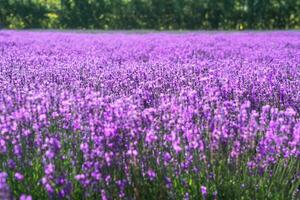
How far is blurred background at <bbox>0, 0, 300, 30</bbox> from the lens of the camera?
818 inches

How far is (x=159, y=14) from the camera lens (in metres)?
21.9

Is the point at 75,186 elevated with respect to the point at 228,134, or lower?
lower

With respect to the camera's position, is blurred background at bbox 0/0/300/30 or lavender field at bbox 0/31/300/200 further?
blurred background at bbox 0/0/300/30

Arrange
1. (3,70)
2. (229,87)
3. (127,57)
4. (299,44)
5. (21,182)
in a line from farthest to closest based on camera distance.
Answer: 1. (299,44)
2. (127,57)
3. (3,70)
4. (229,87)
5. (21,182)

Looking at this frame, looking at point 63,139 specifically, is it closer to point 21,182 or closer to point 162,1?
point 21,182

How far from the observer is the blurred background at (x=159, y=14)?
818 inches

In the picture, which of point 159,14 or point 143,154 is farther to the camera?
point 159,14

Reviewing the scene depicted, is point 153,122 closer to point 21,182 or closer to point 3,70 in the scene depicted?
point 21,182

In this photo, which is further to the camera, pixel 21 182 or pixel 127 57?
pixel 127 57

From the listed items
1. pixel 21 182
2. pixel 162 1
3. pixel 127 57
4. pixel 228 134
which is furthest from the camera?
pixel 162 1

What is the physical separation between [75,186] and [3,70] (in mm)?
2906

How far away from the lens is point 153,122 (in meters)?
2.68

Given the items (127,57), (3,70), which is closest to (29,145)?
(3,70)

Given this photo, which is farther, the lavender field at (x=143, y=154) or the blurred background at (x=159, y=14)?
the blurred background at (x=159, y=14)
